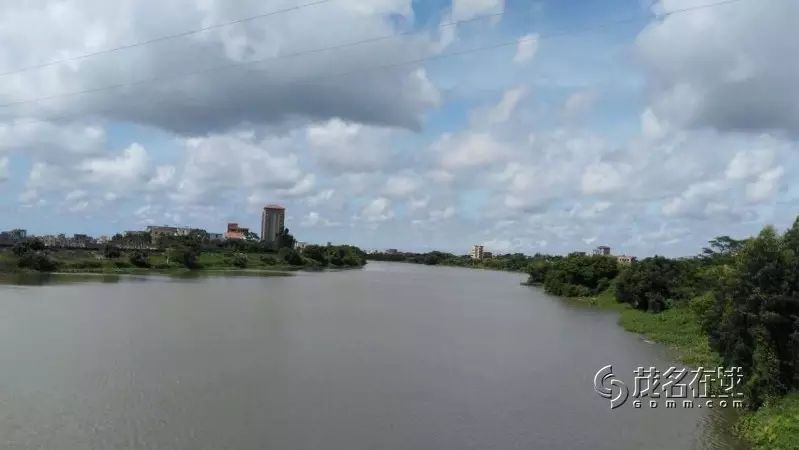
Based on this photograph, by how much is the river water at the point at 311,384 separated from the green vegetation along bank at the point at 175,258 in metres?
30.5

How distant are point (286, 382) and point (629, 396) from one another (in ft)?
27.2

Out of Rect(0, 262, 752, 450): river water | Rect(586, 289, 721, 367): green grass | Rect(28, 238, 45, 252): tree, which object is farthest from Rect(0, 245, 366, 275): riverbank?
Rect(586, 289, 721, 367): green grass

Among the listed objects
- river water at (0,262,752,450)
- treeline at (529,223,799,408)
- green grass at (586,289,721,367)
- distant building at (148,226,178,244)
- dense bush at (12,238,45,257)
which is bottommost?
river water at (0,262,752,450)

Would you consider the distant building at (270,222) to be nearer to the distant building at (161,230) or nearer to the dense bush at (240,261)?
the distant building at (161,230)

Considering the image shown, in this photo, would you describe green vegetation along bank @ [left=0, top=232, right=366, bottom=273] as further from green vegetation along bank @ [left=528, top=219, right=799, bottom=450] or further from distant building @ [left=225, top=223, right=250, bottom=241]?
green vegetation along bank @ [left=528, top=219, right=799, bottom=450]

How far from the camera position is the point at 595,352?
21547mm

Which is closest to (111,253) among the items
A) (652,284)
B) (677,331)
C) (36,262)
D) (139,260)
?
(139,260)

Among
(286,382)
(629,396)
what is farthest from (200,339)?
(629,396)

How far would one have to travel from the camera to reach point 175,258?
70.7 meters

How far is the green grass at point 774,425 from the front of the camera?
10.2 meters

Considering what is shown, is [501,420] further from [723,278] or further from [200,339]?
[200,339]

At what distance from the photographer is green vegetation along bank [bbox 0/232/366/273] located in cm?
5462

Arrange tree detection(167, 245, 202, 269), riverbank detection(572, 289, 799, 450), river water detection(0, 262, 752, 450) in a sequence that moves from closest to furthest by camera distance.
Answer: riverbank detection(572, 289, 799, 450) < river water detection(0, 262, 752, 450) < tree detection(167, 245, 202, 269)

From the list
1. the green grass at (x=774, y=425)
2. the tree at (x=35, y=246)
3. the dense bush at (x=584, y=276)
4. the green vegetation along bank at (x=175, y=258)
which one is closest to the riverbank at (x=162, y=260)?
the green vegetation along bank at (x=175, y=258)
